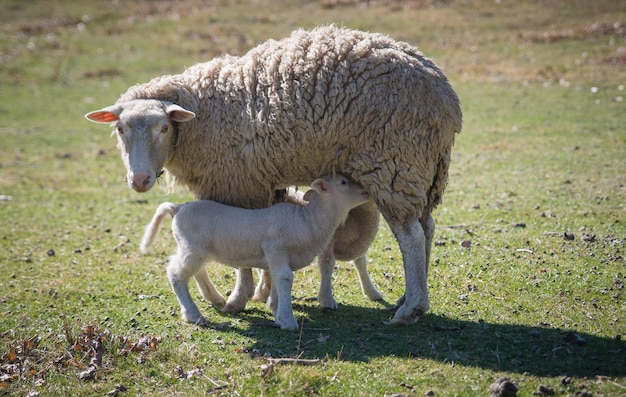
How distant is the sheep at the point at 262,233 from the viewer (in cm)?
714

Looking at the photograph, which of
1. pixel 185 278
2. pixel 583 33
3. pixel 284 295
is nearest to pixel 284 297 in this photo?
pixel 284 295

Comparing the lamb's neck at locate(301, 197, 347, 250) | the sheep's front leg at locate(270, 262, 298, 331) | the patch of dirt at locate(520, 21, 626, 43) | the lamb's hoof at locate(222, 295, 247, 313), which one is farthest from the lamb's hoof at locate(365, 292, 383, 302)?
the patch of dirt at locate(520, 21, 626, 43)

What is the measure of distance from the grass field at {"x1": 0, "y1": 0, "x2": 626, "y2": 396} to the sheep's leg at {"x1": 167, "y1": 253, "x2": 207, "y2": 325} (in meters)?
0.18

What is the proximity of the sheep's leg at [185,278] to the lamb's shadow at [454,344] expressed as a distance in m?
0.61

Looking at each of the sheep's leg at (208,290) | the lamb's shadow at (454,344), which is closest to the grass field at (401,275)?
the lamb's shadow at (454,344)

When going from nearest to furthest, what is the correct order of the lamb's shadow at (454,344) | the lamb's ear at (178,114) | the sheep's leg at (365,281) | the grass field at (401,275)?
the lamb's shadow at (454,344) < the grass field at (401,275) < the lamb's ear at (178,114) < the sheep's leg at (365,281)

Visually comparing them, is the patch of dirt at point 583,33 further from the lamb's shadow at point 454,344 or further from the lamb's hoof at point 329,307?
the lamb's shadow at point 454,344

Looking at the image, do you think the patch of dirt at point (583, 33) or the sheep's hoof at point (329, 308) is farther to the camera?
the patch of dirt at point (583, 33)

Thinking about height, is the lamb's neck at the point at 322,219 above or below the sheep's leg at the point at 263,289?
above

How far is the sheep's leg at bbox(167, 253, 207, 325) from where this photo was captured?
288 inches

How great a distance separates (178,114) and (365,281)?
2.80 metres

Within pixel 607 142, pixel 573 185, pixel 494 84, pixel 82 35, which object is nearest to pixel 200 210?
pixel 573 185

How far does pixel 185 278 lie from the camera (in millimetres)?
7402

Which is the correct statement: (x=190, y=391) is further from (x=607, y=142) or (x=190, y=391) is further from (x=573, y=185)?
(x=607, y=142)
